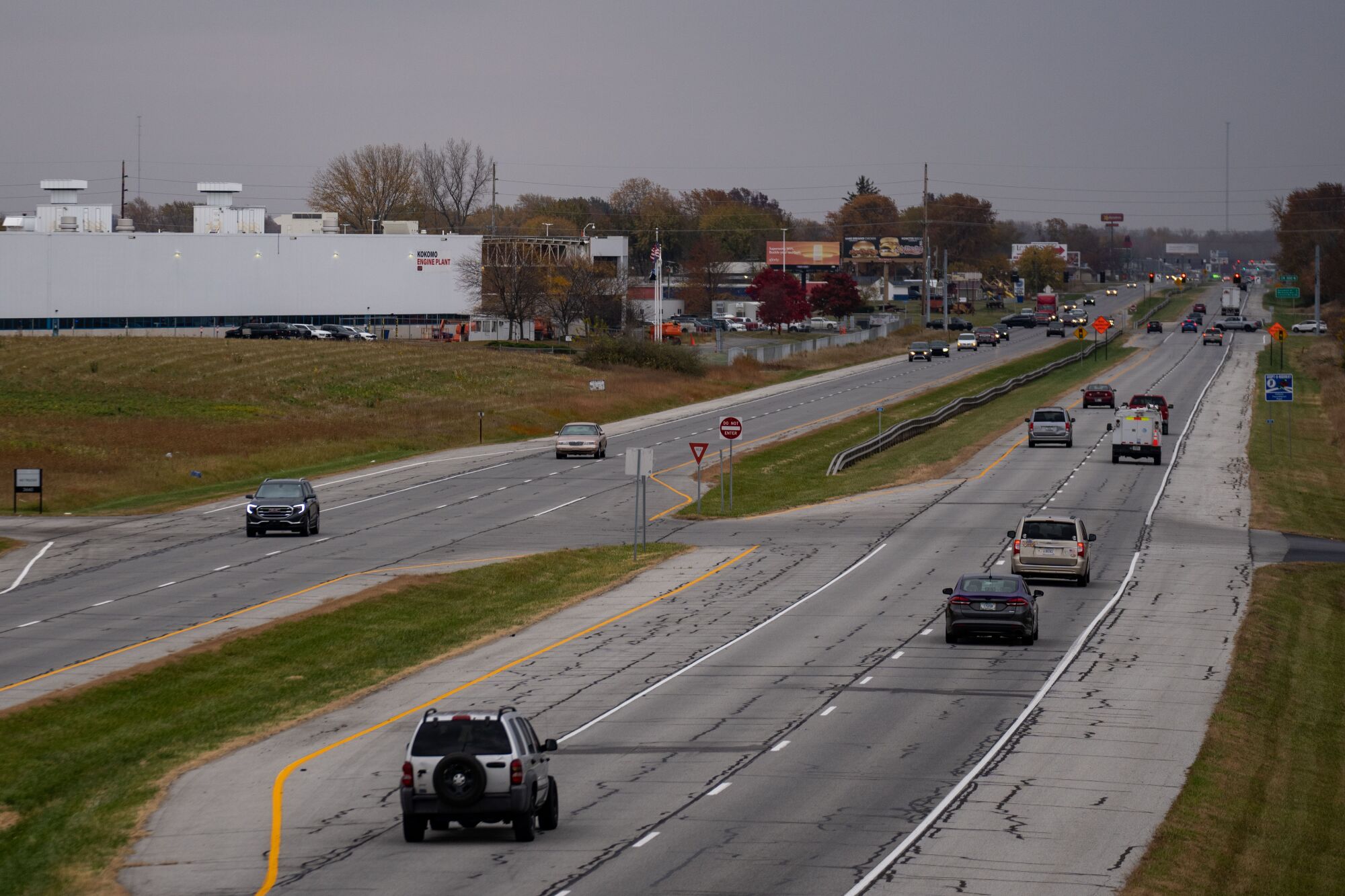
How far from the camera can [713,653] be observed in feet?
95.6

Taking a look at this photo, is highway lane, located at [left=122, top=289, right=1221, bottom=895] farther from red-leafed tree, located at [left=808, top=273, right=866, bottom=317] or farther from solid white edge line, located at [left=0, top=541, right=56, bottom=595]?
red-leafed tree, located at [left=808, top=273, right=866, bottom=317]

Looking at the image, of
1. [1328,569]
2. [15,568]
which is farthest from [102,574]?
[1328,569]

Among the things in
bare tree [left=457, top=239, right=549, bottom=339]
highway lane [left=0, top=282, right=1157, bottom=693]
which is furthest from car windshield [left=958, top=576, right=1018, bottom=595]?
bare tree [left=457, top=239, right=549, bottom=339]

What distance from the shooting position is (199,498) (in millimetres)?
55969

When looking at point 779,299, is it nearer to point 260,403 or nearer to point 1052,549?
point 260,403

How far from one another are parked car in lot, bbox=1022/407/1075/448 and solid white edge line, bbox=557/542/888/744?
26.5 meters

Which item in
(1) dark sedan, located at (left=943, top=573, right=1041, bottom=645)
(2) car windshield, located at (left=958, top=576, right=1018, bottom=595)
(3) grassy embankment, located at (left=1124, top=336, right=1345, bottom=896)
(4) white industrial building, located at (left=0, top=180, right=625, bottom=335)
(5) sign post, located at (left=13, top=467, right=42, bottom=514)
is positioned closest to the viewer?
(3) grassy embankment, located at (left=1124, top=336, right=1345, bottom=896)

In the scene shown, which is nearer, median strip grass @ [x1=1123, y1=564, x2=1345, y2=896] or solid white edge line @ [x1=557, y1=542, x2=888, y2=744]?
median strip grass @ [x1=1123, y1=564, x2=1345, y2=896]

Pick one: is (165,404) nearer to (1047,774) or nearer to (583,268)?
(583,268)

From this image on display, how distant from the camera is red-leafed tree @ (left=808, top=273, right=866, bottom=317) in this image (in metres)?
171

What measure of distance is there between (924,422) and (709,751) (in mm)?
57484

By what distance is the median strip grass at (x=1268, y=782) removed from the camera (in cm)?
1656

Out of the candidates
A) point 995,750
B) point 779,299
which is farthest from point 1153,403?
point 779,299

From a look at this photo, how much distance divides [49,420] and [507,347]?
5167 centimetres
